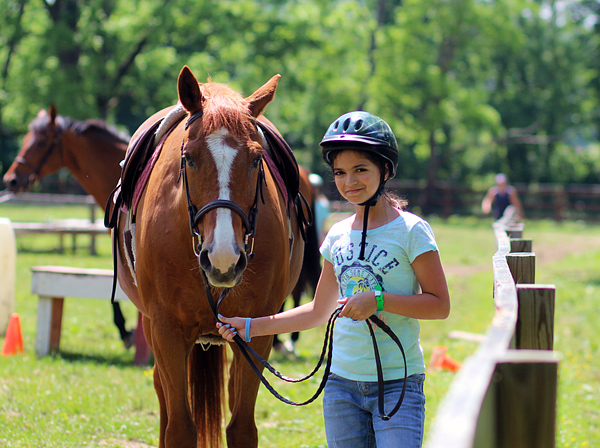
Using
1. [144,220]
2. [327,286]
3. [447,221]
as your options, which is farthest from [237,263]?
[447,221]

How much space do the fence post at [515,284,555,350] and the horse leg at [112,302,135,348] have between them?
16.3ft

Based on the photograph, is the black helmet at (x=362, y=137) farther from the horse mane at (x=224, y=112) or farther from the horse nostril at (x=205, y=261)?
the horse nostril at (x=205, y=261)

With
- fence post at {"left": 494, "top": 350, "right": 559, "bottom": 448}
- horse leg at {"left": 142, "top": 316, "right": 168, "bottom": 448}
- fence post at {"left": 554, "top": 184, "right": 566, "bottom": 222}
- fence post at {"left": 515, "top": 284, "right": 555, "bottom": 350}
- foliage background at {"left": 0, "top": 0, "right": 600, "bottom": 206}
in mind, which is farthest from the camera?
fence post at {"left": 554, "top": 184, "right": 566, "bottom": 222}

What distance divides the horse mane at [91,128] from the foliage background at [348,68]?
50.3ft

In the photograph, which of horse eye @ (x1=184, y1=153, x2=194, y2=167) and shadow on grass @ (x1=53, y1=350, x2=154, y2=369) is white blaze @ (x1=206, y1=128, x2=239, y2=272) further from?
shadow on grass @ (x1=53, y1=350, x2=154, y2=369)

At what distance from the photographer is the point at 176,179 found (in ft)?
10.2

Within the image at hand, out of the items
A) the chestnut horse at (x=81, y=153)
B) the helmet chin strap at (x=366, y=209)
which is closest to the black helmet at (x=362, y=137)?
the helmet chin strap at (x=366, y=209)

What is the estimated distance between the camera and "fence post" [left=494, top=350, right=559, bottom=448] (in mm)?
1537

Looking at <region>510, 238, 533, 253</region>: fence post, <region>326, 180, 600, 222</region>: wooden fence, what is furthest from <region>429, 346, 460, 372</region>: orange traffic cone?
<region>326, 180, 600, 222</region>: wooden fence

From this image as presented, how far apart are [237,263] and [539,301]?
1.10 m

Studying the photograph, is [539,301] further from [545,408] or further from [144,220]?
[144,220]

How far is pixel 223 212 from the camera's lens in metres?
2.57

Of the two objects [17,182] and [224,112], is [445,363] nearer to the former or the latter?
[224,112]

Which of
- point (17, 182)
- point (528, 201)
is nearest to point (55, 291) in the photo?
point (17, 182)
